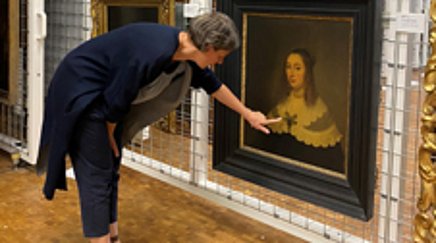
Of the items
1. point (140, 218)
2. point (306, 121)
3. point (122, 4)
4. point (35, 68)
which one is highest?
point (122, 4)

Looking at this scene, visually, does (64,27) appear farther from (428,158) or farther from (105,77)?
(428,158)

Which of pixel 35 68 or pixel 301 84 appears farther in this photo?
pixel 35 68

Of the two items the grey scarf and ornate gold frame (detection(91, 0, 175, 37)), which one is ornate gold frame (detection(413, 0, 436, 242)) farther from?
ornate gold frame (detection(91, 0, 175, 37))

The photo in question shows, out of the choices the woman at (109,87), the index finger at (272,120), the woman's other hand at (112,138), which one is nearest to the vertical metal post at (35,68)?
the woman at (109,87)

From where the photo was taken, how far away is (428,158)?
1799 millimetres

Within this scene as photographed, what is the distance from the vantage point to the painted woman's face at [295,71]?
2203mm

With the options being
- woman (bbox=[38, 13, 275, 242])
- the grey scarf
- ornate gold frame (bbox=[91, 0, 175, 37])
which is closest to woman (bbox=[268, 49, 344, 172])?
woman (bbox=[38, 13, 275, 242])

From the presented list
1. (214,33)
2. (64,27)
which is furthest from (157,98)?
(64,27)

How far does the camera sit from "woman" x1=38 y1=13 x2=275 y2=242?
5.97 ft

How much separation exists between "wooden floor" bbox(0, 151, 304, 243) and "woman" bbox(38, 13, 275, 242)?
488 millimetres

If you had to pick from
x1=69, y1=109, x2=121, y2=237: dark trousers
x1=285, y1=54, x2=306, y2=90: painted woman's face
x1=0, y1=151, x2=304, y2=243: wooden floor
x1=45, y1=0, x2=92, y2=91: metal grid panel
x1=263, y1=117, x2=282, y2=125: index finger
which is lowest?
x1=0, y1=151, x2=304, y2=243: wooden floor

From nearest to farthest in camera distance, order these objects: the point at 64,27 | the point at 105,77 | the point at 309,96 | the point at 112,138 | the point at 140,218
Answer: the point at 105,77, the point at 112,138, the point at 309,96, the point at 140,218, the point at 64,27

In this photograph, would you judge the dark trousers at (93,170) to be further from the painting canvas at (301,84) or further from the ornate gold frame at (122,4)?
the ornate gold frame at (122,4)

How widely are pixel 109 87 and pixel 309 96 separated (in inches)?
29.4
